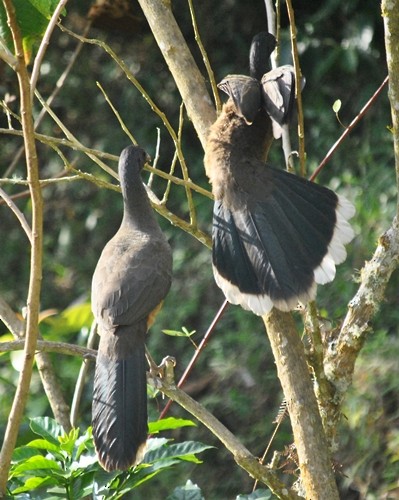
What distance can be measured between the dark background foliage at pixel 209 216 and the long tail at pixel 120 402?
1729 millimetres

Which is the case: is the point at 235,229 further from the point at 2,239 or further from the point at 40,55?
the point at 2,239

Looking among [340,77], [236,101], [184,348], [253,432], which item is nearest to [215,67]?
[340,77]

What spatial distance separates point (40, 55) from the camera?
2.50 meters

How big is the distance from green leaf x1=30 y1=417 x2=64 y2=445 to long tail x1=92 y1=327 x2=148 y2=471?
127mm

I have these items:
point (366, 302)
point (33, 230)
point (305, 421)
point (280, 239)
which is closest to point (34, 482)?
point (305, 421)

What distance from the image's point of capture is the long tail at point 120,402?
310cm

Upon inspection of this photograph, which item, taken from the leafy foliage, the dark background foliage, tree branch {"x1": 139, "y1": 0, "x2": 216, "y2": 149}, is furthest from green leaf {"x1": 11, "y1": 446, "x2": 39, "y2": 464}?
the dark background foliage

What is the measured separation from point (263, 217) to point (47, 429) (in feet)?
4.04

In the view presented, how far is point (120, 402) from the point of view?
133 inches

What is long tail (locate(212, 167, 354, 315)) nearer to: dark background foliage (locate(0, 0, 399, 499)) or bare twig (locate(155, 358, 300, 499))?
bare twig (locate(155, 358, 300, 499))

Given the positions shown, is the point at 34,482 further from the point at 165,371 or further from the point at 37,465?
the point at 165,371

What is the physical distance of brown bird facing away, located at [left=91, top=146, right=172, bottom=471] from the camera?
320 centimetres

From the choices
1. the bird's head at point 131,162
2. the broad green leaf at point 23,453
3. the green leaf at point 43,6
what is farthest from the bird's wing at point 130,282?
the green leaf at point 43,6

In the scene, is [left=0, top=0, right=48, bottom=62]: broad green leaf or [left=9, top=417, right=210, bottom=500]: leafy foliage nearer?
[left=9, top=417, right=210, bottom=500]: leafy foliage
